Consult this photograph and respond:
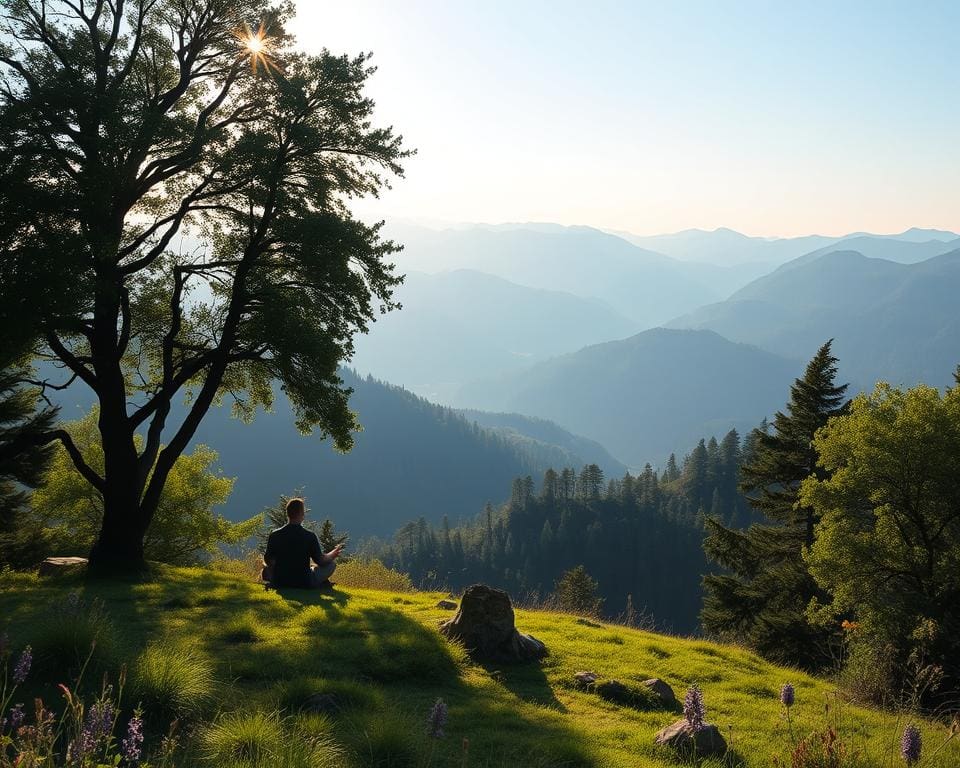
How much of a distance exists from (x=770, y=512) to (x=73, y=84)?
92.9 ft

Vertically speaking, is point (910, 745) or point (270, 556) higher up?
point (910, 745)

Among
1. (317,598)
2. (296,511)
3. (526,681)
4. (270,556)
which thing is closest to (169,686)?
(526,681)

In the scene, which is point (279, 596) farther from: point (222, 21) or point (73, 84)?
point (222, 21)

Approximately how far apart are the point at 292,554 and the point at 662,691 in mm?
8394

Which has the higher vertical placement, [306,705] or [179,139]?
[179,139]

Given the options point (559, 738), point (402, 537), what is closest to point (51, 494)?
point (559, 738)

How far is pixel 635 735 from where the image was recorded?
291 inches

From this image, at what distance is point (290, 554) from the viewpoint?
14234 mm

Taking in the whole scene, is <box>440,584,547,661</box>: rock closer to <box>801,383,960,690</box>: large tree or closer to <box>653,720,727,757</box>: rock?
<box>653,720,727,757</box>: rock

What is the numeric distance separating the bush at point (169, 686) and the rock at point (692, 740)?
4.90m

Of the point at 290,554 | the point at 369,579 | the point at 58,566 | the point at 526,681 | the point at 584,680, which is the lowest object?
the point at 369,579

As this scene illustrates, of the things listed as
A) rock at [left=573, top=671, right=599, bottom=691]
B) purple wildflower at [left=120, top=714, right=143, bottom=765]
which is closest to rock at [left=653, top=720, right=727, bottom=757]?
rock at [left=573, top=671, right=599, bottom=691]

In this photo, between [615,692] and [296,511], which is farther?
[296,511]

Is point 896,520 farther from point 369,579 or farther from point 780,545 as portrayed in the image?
point 369,579
